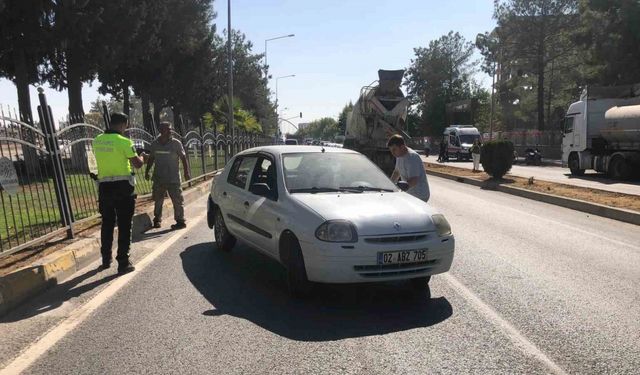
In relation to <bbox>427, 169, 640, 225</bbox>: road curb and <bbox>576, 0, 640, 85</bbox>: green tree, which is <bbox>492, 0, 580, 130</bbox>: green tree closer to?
<bbox>576, 0, 640, 85</bbox>: green tree

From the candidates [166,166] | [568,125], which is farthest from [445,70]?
[166,166]

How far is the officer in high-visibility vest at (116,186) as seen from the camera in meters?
6.37

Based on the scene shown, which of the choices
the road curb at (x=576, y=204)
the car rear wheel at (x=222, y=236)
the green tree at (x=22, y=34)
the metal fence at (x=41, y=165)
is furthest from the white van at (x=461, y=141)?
the car rear wheel at (x=222, y=236)

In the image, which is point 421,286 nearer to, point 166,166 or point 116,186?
point 116,186

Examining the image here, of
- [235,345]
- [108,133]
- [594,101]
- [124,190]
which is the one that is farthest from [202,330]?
[594,101]

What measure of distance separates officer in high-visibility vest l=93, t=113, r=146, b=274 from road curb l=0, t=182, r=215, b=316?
459 millimetres

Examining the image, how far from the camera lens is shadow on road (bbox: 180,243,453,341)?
178 inches

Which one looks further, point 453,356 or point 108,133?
point 108,133

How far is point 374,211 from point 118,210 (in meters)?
3.18

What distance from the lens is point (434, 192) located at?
16.5m

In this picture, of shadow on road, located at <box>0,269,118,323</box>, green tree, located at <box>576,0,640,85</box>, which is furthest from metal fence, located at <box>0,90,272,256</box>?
green tree, located at <box>576,0,640,85</box>

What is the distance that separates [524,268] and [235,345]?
13.1 ft

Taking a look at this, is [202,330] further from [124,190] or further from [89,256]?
[89,256]

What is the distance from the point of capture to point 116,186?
6.42m
